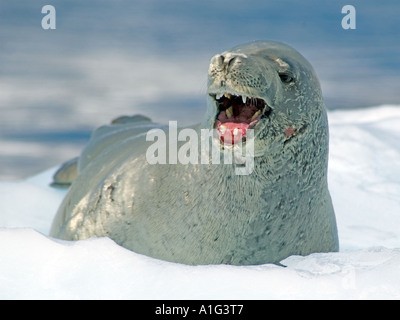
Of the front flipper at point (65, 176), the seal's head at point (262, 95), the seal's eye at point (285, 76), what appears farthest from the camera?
the front flipper at point (65, 176)

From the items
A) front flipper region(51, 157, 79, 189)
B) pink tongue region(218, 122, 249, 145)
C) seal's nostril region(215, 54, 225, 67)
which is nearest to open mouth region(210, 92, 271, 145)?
pink tongue region(218, 122, 249, 145)

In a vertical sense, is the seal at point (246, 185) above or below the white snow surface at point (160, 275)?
above

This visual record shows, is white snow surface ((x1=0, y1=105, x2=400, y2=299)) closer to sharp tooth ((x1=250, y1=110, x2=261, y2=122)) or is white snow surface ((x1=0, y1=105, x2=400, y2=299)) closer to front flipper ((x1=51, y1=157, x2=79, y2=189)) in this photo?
sharp tooth ((x1=250, y1=110, x2=261, y2=122))

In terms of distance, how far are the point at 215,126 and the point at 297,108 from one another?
0.40m

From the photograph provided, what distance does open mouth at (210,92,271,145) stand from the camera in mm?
2861

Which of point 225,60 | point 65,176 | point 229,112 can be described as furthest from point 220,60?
point 65,176

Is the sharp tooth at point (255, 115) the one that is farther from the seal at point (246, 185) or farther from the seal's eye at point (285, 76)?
the seal's eye at point (285, 76)

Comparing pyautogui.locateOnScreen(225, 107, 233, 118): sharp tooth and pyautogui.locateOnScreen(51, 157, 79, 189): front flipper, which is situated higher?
pyautogui.locateOnScreen(225, 107, 233, 118): sharp tooth

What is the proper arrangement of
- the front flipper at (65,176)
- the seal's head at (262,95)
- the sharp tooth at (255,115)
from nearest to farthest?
the seal's head at (262,95), the sharp tooth at (255,115), the front flipper at (65,176)

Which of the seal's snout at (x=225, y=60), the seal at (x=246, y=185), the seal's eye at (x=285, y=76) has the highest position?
the seal's snout at (x=225, y=60)

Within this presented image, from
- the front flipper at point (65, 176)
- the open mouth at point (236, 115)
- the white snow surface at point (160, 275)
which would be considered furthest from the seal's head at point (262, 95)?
the front flipper at point (65, 176)

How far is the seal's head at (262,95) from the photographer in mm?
2852

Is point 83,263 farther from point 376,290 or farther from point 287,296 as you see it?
point 376,290

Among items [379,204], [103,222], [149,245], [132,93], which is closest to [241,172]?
[149,245]
